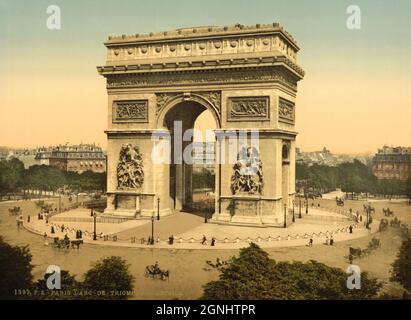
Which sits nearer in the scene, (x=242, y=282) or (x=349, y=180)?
(x=242, y=282)

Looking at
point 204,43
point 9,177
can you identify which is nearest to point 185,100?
point 204,43

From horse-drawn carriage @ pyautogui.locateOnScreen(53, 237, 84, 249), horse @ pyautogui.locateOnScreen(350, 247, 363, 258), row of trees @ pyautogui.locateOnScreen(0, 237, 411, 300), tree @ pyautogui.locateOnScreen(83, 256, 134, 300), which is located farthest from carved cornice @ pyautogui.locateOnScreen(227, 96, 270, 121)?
tree @ pyautogui.locateOnScreen(83, 256, 134, 300)

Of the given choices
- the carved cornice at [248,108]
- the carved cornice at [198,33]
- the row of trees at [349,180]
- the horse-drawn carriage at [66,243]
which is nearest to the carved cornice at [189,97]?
the carved cornice at [248,108]

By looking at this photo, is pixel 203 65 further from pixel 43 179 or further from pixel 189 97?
pixel 43 179

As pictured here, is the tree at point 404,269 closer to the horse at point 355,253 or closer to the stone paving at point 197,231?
the horse at point 355,253

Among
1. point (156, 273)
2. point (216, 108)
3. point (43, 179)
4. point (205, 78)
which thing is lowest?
point (156, 273)
